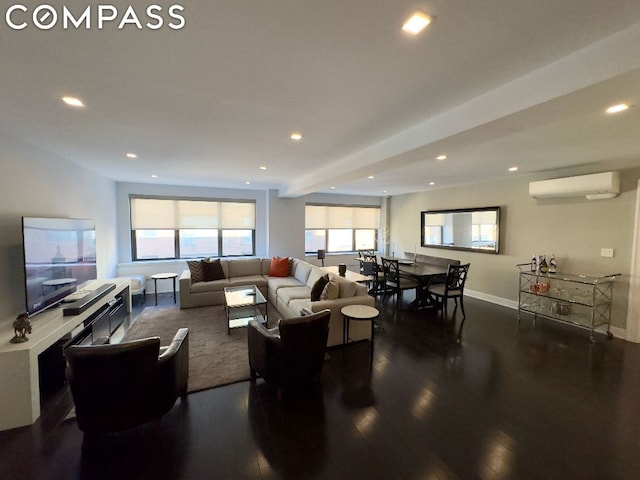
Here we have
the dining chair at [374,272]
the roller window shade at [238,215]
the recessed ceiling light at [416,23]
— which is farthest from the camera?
the roller window shade at [238,215]

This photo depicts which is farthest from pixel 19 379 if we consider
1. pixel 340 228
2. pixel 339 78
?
pixel 340 228

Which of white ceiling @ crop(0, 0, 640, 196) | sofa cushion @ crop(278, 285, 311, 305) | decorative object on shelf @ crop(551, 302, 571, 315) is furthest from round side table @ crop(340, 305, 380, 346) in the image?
decorative object on shelf @ crop(551, 302, 571, 315)

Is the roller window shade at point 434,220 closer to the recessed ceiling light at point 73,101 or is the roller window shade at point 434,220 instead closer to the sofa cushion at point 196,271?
the sofa cushion at point 196,271

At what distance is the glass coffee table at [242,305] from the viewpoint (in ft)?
13.1

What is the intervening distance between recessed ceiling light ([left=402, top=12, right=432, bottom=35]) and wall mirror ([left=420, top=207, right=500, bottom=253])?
5.21m

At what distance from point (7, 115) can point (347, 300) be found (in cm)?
392

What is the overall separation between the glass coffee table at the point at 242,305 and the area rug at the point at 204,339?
0.14 meters

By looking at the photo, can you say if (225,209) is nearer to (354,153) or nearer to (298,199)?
(298,199)

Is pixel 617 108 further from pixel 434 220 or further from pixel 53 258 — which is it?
pixel 53 258

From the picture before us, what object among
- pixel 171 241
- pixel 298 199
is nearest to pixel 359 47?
pixel 298 199

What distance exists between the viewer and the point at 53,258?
302 centimetres

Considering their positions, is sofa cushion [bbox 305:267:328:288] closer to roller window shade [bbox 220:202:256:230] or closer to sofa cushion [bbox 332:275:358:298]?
sofa cushion [bbox 332:275:358:298]

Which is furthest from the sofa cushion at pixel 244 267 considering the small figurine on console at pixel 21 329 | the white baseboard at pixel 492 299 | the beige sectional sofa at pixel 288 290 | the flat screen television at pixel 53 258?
the white baseboard at pixel 492 299

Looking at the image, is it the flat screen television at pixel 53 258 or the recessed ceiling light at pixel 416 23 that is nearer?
the recessed ceiling light at pixel 416 23
